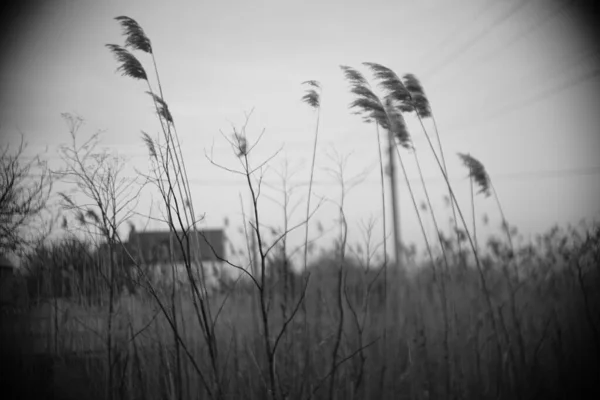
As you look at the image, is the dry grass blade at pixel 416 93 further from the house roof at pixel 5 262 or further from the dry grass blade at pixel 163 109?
the house roof at pixel 5 262

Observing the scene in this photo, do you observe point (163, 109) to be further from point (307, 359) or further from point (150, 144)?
point (307, 359)

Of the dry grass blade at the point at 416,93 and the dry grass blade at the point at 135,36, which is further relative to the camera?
the dry grass blade at the point at 416,93

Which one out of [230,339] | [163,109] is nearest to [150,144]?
[163,109]

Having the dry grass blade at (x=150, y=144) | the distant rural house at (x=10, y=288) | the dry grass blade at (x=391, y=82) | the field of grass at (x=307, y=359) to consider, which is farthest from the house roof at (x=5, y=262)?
the dry grass blade at (x=391, y=82)

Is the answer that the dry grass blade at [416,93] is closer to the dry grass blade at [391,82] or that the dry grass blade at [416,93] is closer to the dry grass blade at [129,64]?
the dry grass blade at [391,82]

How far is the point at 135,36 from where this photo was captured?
2527 millimetres

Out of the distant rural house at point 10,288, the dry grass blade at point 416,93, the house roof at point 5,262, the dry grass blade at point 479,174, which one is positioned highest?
the dry grass blade at point 416,93

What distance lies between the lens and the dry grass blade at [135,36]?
248 centimetres

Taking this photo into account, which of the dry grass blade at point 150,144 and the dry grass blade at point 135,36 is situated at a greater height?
the dry grass blade at point 135,36

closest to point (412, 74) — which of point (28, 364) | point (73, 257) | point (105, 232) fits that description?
point (105, 232)

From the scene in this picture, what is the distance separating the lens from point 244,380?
3.05 m

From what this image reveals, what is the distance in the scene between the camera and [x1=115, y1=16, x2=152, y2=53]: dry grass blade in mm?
2478

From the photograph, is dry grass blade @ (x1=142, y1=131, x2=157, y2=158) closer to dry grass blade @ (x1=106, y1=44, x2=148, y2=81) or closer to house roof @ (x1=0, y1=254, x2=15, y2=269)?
dry grass blade @ (x1=106, y1=44, x2=148, y2=81)

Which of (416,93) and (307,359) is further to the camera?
(416,93)
